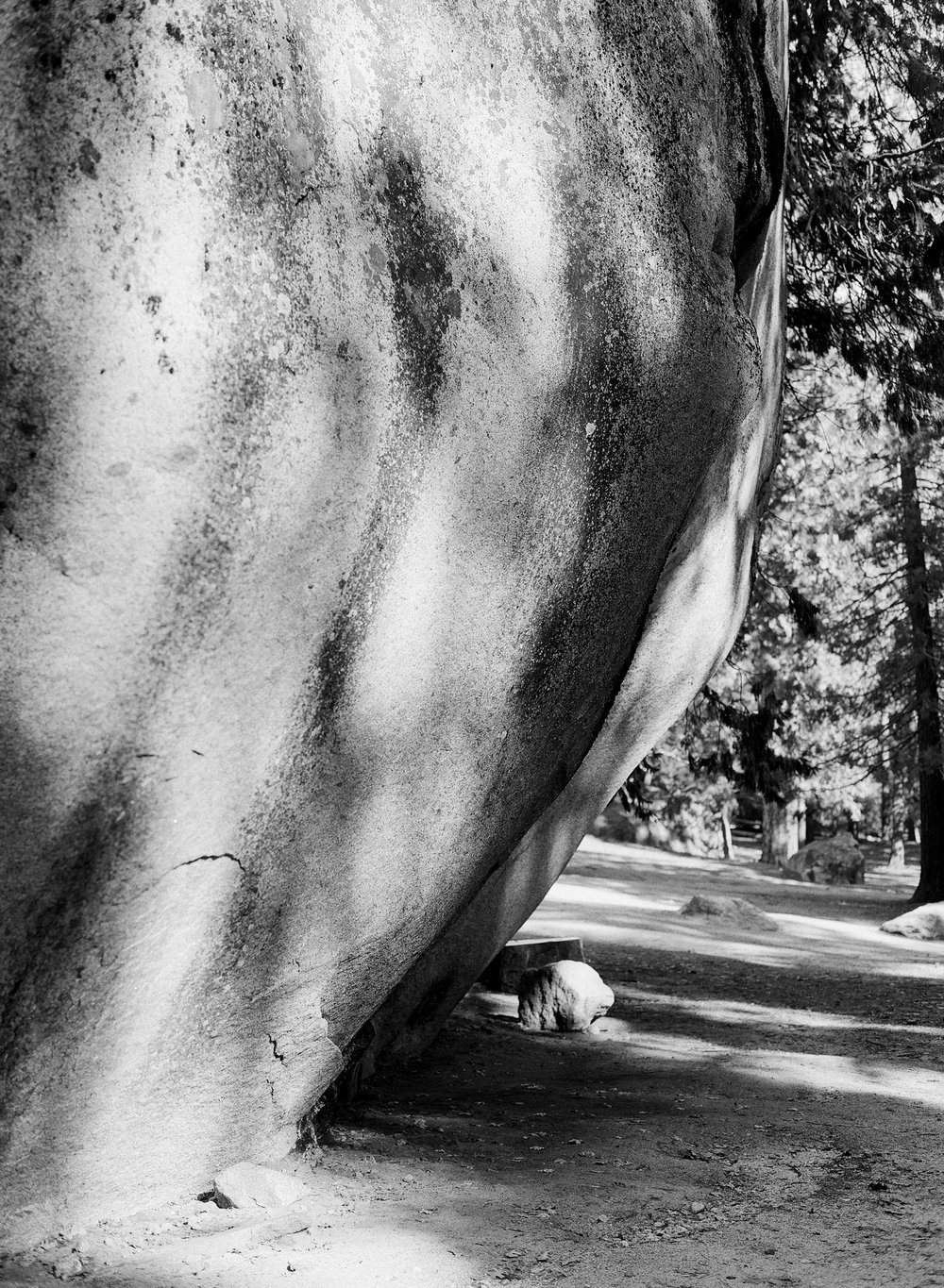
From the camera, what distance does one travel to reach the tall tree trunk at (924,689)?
16.4 meters

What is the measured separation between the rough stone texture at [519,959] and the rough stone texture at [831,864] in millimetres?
14269

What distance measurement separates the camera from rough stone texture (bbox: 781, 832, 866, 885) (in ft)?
70.5

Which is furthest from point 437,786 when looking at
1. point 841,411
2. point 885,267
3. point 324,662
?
point 841,411

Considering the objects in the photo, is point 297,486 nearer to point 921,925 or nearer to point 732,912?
point 732,912

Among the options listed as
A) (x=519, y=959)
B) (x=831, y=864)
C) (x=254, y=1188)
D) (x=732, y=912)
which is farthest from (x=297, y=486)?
(x=831, y=864)

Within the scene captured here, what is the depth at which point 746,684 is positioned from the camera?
42.4ft

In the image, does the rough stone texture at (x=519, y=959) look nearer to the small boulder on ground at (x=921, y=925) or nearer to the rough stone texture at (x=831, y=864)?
the small boulder on ground at (x=921, y=925)

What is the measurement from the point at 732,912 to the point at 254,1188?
10074 millimetres

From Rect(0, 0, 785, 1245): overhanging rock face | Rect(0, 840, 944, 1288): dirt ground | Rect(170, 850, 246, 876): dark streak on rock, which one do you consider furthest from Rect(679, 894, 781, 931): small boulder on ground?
Rect(170, 850, 246, 876): dark streak on rock

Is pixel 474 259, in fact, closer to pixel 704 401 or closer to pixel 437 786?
pixel 704 401

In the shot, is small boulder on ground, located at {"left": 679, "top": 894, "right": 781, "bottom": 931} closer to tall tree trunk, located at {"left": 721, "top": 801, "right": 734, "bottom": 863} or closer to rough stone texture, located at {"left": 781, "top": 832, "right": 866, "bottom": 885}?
rough stone texture, located at {"left": 781, "top": 832, "right": 866, "bottom": 885}

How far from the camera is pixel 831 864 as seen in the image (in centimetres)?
2156

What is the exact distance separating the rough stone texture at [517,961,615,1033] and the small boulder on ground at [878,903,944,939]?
6.90 metres

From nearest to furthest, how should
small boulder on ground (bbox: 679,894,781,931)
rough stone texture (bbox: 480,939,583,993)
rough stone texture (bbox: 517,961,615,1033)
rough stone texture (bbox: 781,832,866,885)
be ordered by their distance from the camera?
rough stone texture (bbox: 517,961,615,1033) < rough stone texture (bbox: 480,939,583,993) < small boulder on ground (bbox: 679,894,781,931) < rough stone texture (bbox: 781,832,866,885)
